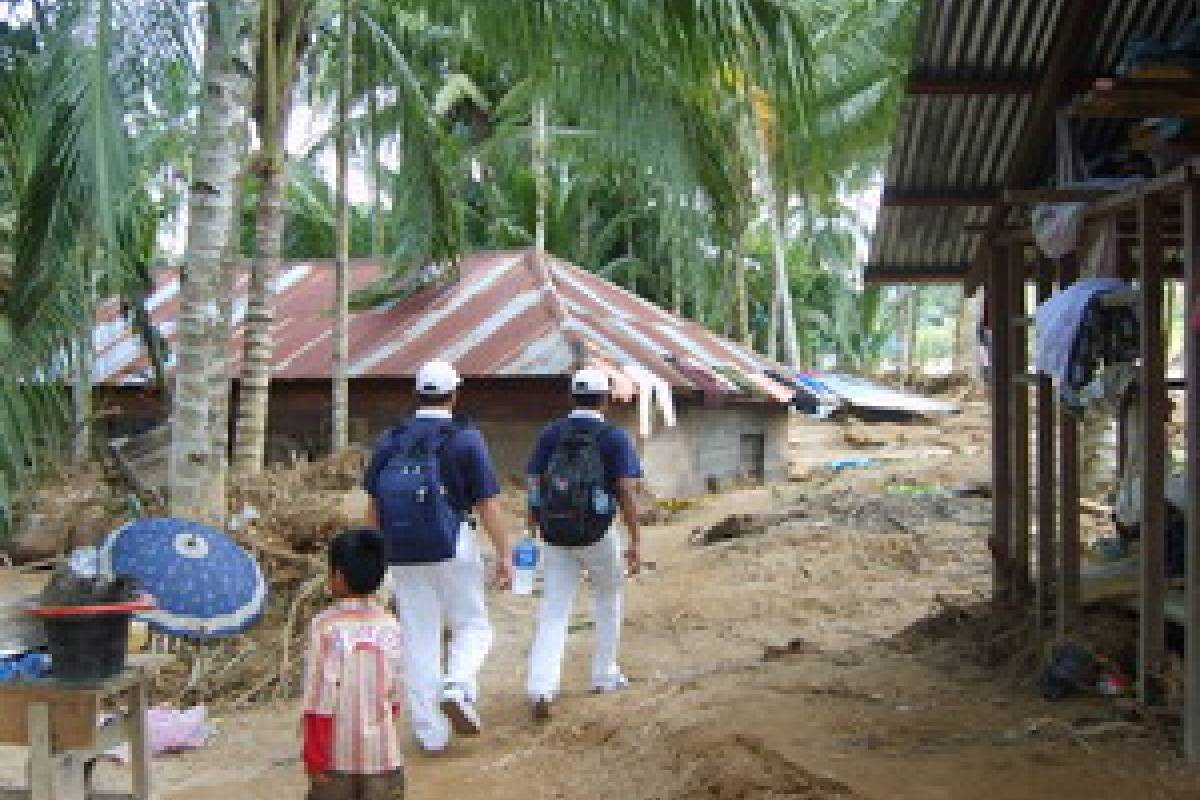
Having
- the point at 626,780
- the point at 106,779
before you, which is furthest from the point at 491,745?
the point at 106,779

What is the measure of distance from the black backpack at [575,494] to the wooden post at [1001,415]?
2799 millimetres

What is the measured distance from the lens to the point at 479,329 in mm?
19281

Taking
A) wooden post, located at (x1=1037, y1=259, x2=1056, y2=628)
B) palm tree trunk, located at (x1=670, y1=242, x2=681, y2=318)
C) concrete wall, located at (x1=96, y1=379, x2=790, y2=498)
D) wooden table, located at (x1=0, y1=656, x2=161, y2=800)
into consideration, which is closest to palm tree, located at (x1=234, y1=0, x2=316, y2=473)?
concrete wall, located at (x1=96, y1=379, x2=790, y2=498)

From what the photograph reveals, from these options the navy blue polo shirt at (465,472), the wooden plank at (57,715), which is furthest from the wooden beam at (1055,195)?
the wooden plank at (57,715)

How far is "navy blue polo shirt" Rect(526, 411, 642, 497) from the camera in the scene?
7.04 meters

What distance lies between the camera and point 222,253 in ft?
30.8

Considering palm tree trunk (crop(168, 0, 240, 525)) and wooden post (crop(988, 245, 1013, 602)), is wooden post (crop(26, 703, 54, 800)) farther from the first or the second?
wooden post (crop(988, 245, 1013, 602))

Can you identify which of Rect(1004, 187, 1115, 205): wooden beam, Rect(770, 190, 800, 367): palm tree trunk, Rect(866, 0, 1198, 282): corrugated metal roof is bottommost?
Rect(1004, 187, 1115, 205): wooden beam

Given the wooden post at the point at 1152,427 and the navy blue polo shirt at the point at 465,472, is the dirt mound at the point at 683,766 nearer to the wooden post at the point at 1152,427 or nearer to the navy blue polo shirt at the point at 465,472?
the navy blue polo shirt at the point at 465,472

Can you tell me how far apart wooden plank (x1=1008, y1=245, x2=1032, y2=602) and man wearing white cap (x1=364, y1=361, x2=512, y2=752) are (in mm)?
3357

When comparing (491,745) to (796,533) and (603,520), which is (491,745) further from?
(796,533)

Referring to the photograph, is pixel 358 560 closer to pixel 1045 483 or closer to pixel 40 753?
pixel 40 753

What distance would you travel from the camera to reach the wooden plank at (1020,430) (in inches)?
312

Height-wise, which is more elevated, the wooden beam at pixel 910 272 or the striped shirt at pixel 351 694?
the wooden beam at pixel 910 272
